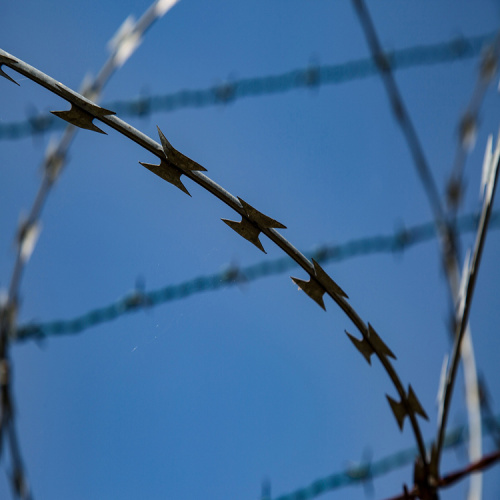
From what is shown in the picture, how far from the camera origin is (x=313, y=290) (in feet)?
4.56

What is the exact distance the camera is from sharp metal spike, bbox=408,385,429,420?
155cm

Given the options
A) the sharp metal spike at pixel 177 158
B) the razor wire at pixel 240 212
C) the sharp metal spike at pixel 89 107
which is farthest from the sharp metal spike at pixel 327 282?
the sharp metal spike at pixel 89 107

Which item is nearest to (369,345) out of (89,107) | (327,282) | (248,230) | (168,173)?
(327,282)

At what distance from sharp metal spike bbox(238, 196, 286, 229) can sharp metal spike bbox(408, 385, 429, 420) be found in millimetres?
516

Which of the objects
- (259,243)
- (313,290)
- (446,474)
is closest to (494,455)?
(446,474)

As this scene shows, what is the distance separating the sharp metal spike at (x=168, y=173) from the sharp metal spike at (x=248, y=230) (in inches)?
4.6

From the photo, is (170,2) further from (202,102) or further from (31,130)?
(31,130)

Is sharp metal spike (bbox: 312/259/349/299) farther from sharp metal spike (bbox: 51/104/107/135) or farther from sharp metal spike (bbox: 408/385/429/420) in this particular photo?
sharp metal spike (bbox: 51/104/107/135)

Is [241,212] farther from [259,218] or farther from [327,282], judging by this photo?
[327,282]

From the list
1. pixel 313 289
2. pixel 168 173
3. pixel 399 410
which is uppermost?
pixel 168 173

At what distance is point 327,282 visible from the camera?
1379mm

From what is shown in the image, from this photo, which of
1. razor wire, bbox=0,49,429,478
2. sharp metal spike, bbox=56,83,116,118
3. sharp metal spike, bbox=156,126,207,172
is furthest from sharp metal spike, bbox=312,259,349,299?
sharp metal spike, bbox=56,83,116,118

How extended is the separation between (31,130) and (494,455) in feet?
6.48

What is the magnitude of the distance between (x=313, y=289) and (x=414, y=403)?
0.39 m
